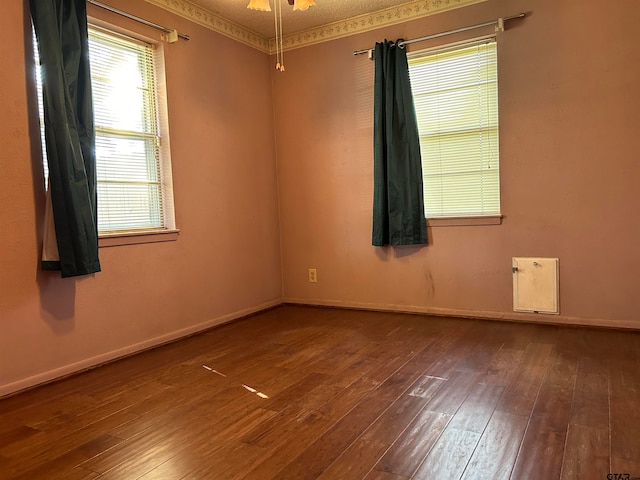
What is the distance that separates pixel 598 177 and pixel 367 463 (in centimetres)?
274

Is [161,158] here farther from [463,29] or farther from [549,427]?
[549,427]

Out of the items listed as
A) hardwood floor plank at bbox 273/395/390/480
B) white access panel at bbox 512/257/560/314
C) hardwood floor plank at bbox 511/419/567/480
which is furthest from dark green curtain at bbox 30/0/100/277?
white access panel at bbox 512/257/560/314

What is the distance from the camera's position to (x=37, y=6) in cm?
269

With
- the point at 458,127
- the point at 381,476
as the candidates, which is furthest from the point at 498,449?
the point at 458,127

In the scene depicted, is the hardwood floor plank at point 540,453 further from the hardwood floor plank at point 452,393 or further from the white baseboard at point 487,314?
the white baseboard at point 487,314

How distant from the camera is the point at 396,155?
4035mm

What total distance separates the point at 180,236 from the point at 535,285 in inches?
108

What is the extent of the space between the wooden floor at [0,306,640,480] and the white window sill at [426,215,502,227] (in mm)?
870

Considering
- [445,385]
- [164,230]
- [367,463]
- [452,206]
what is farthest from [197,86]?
[367,463]

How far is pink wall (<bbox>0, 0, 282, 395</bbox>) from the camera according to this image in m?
2.66

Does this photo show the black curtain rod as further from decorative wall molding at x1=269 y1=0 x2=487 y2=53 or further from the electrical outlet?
the electrical outlet

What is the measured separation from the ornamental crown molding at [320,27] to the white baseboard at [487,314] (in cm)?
244

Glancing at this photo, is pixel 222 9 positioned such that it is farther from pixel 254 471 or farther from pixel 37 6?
pixel 254 471

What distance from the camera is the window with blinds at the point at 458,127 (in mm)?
3752
